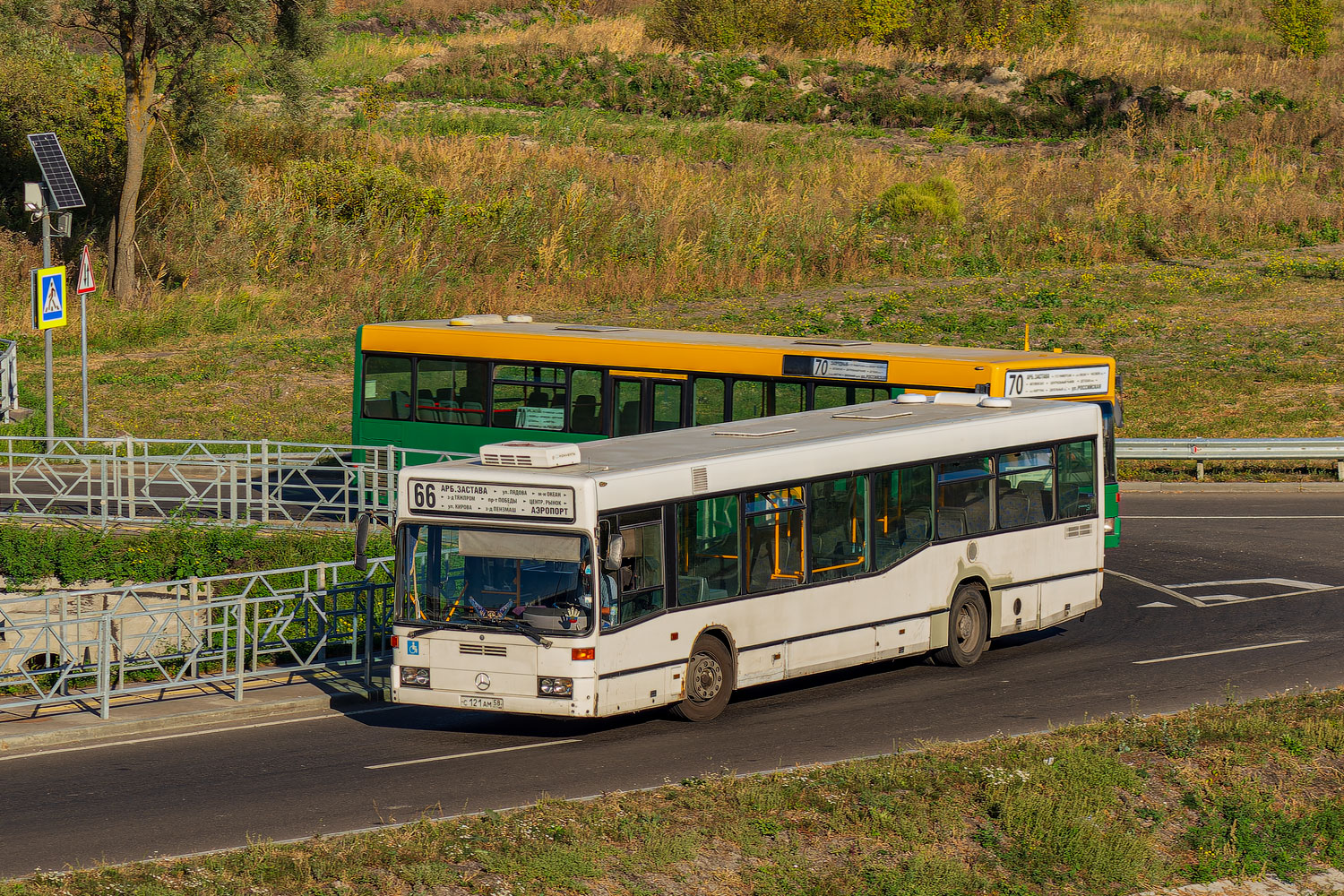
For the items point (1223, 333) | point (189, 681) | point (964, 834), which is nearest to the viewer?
point (964, 834)

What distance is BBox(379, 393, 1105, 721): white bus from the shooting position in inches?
541

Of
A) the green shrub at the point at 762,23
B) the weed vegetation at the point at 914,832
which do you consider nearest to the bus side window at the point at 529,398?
the weed vegetation at the point at 914,832

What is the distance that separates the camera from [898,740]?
562 inches

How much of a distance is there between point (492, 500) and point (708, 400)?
10146 mm

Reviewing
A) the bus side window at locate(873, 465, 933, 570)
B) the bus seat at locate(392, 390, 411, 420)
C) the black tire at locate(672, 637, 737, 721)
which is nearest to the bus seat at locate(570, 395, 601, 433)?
the bus seat at locate(392, 390, 411, 420)

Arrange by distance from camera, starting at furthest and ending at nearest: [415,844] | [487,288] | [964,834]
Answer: [487,288]
[964,834]
[415,844]

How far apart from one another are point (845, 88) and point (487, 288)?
2578cm

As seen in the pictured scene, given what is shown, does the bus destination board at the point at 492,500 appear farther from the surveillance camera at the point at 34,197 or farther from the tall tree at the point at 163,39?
the tall tree at the point at 163,39

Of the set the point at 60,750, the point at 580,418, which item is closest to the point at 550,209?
the point at 580,418

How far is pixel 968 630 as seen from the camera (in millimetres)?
17625

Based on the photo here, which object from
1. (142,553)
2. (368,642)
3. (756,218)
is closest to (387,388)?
(142,553)

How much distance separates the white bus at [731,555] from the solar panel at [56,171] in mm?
18428

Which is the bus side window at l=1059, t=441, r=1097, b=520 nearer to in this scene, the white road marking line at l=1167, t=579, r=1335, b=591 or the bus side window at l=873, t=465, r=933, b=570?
the bus side window at l=873, t=465, r=933, b=570

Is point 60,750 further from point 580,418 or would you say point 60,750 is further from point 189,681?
point 580,418
